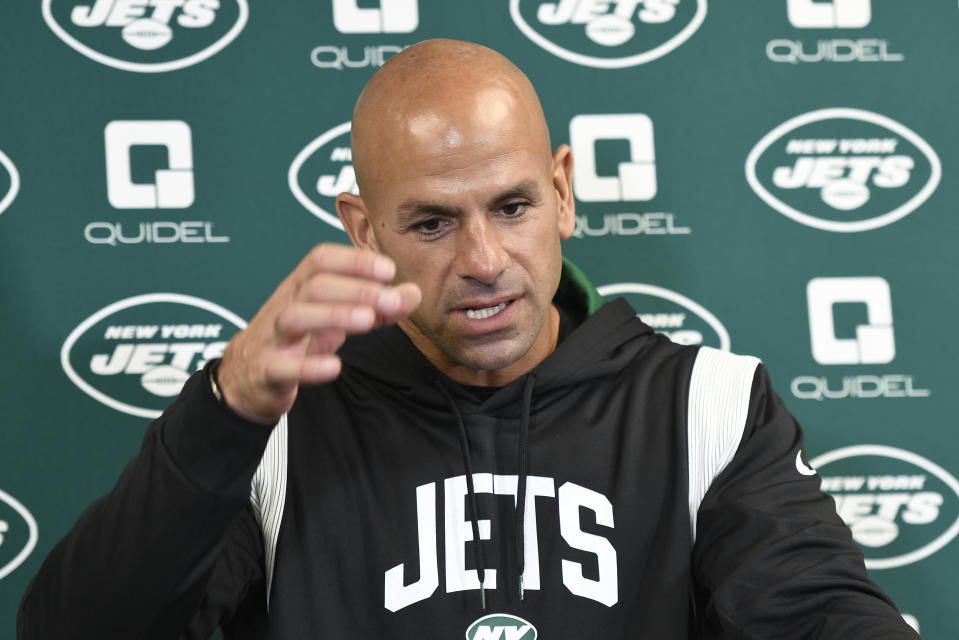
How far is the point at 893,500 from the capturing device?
151 centimetres

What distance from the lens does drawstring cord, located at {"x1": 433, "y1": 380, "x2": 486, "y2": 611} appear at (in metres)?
1.07

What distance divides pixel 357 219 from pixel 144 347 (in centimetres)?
44

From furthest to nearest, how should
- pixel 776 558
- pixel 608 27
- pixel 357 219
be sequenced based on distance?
pixel 608 27 → pixel 357 219 → pixel 776 558

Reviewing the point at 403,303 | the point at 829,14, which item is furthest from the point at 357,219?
the point at 829,14

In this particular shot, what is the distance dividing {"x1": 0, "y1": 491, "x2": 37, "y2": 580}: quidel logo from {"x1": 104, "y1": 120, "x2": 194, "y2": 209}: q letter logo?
45cm

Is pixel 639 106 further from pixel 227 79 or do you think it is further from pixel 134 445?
pixel 134 445

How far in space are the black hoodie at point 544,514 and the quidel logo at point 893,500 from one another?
1.42 feet

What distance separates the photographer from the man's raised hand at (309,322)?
73 cm

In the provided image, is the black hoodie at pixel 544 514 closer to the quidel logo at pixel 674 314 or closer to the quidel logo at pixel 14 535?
the quidel logo at pixel 674 314

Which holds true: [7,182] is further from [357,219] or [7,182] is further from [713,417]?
[713,417]

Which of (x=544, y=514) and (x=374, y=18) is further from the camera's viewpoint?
(x=374, y=18)

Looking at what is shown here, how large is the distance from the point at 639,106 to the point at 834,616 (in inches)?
33.3

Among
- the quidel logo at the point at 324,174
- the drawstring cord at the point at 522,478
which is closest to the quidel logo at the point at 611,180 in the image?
the quidel logo at the point at 324,174

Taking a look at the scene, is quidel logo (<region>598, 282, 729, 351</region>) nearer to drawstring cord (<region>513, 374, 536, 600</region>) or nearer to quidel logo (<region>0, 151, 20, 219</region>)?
drawstring cord (<region>513, 374, 536, 600</region>)
